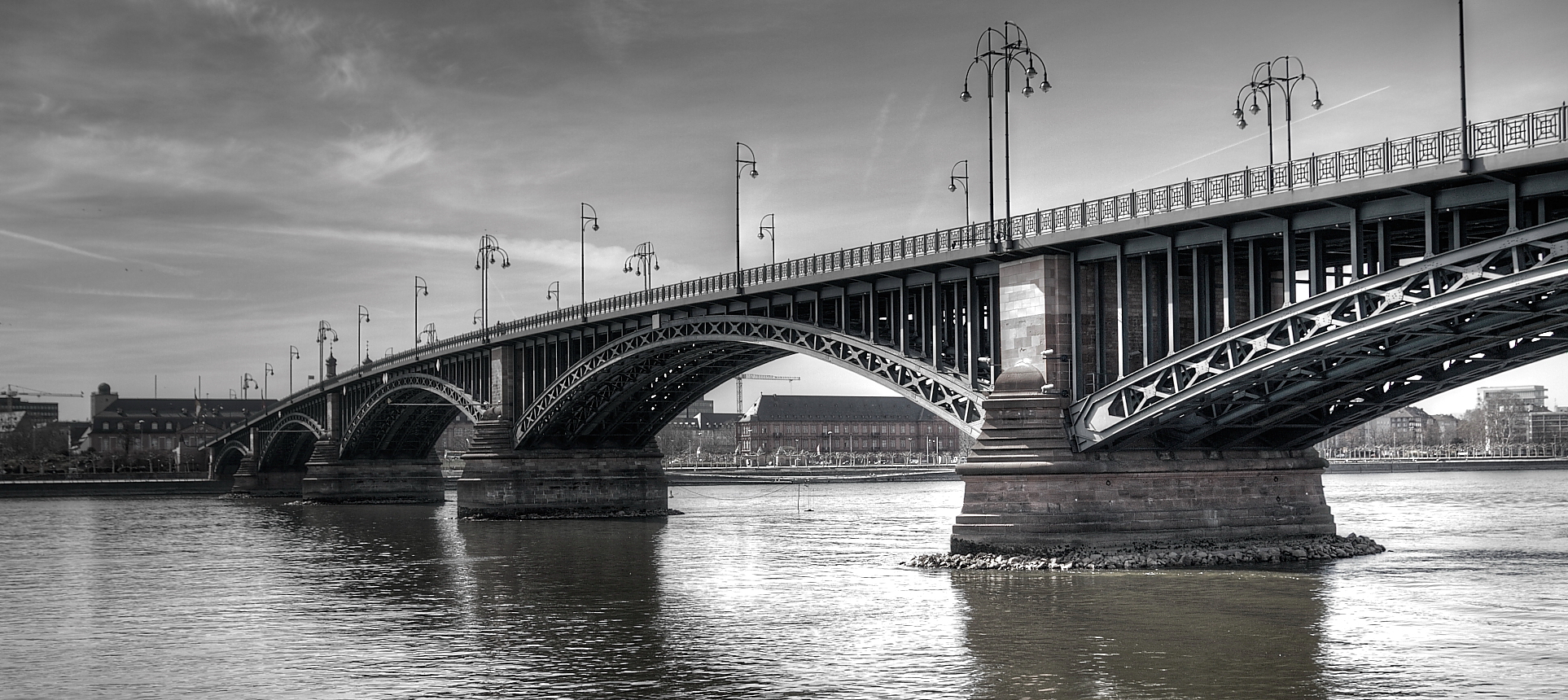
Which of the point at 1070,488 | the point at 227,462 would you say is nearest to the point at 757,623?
the point at 1070,488

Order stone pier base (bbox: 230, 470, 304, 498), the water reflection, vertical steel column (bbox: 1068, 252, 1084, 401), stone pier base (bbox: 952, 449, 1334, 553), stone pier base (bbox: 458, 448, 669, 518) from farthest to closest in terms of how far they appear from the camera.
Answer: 1. stone pier base (bbox: 230, 470, 304, 498)
2. stone pier base (bbox: 458, 448, 669, 518)
3. vertical steel column (bbox: 1068, 252, 1084, 401)
4. stone pier base (bbox: 952, 449, 1334, 553)
5. the water reflection

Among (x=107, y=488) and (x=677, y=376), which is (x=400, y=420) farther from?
(x=677, y=376)

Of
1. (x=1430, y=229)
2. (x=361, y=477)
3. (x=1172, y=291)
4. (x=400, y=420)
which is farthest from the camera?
(x=361, y=477)

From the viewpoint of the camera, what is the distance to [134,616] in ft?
122

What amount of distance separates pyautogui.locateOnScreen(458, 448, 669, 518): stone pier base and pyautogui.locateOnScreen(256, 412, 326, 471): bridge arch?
55183 millimetres

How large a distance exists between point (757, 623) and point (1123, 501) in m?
15.8

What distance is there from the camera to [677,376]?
79.6 metres

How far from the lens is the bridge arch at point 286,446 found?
136125 millimetres

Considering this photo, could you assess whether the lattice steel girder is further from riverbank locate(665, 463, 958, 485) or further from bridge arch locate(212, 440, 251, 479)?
bridge arch locate(212, 440, 251, 479)

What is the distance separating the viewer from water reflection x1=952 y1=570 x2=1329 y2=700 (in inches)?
A: 982

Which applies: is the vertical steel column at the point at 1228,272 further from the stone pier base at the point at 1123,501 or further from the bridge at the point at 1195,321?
the stone pier base at the point at 1123,501

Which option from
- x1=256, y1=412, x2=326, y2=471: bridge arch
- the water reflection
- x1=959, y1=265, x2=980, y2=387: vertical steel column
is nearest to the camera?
the water reflection

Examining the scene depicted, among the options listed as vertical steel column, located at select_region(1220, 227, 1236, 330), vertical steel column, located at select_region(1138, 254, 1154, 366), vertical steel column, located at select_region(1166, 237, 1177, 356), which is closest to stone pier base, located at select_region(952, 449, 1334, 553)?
vertical steel column, located at select_region(1138, 254, 1154, 366)

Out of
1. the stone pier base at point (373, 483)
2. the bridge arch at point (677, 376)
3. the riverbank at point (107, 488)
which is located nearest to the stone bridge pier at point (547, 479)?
the bridge arch at point (677, 376)
